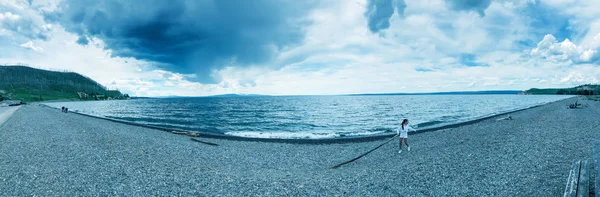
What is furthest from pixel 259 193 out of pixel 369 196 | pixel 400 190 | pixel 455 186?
pixel 455 186

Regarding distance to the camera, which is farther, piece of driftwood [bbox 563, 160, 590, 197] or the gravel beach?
the gravel beach

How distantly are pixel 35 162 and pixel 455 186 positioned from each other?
22420 mm

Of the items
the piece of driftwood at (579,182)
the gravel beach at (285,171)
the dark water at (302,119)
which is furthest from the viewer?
the dark water at (302,119)

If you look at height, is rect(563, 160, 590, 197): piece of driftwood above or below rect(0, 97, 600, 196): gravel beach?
above

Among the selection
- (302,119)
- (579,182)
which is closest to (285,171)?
(579,182)

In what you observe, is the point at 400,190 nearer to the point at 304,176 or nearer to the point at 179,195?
the point at 304,176

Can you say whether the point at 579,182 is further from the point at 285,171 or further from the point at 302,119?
the point at 302,119

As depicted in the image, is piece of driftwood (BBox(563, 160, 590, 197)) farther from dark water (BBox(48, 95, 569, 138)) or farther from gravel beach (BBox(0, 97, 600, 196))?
dark water (BBox(48, 95, 569, 138))

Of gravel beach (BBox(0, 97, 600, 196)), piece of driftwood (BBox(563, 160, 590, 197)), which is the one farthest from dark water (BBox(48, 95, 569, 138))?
piece of driftwood (BBox(563, 160, 590, 197))

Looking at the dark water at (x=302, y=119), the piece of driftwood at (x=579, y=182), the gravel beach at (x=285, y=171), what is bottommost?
the dark water at (x=302, y=119)

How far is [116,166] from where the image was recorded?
1288 cm

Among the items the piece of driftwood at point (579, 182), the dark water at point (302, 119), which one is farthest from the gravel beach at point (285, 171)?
the dark water at point (302, 119)

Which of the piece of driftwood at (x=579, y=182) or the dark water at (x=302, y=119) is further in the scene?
the dark water at (x=302, y=119)

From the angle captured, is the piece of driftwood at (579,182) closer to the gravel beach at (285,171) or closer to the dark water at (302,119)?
the gravel beach at (285,171)
